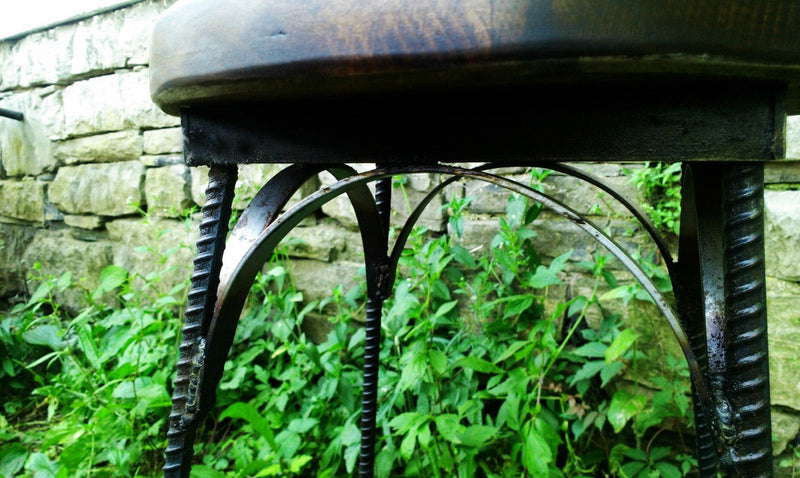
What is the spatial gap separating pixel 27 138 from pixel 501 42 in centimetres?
232

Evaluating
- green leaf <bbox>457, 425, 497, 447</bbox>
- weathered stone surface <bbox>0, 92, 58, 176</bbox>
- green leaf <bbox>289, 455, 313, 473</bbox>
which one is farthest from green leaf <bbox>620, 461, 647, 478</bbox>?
weathered stone surface <bbox>0, 92, 58, 176</bbox>

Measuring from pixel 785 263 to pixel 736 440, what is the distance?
704 mm

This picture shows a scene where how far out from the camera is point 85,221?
194 centimetres

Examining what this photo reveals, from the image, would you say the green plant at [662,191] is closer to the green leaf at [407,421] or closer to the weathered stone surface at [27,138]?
the green leaf at [407,421]

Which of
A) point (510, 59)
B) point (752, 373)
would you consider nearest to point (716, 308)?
point (752, 373)

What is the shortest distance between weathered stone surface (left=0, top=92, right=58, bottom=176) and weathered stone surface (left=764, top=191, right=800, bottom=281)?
2.18 meters

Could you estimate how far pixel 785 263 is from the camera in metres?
0.93

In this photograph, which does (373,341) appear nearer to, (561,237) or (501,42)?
(561,237)

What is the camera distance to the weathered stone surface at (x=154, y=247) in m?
1.67


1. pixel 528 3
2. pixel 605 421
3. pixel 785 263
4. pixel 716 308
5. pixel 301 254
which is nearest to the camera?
pixel 528 3

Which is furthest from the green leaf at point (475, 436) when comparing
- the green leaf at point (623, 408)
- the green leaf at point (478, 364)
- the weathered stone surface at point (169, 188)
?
the weathered stone surface at point (169, 188)

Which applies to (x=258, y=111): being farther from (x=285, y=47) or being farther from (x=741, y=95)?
(x=741, y=95)

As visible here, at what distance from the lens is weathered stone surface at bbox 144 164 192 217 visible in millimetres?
1663

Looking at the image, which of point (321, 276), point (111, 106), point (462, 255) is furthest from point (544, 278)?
point (111, 106)
